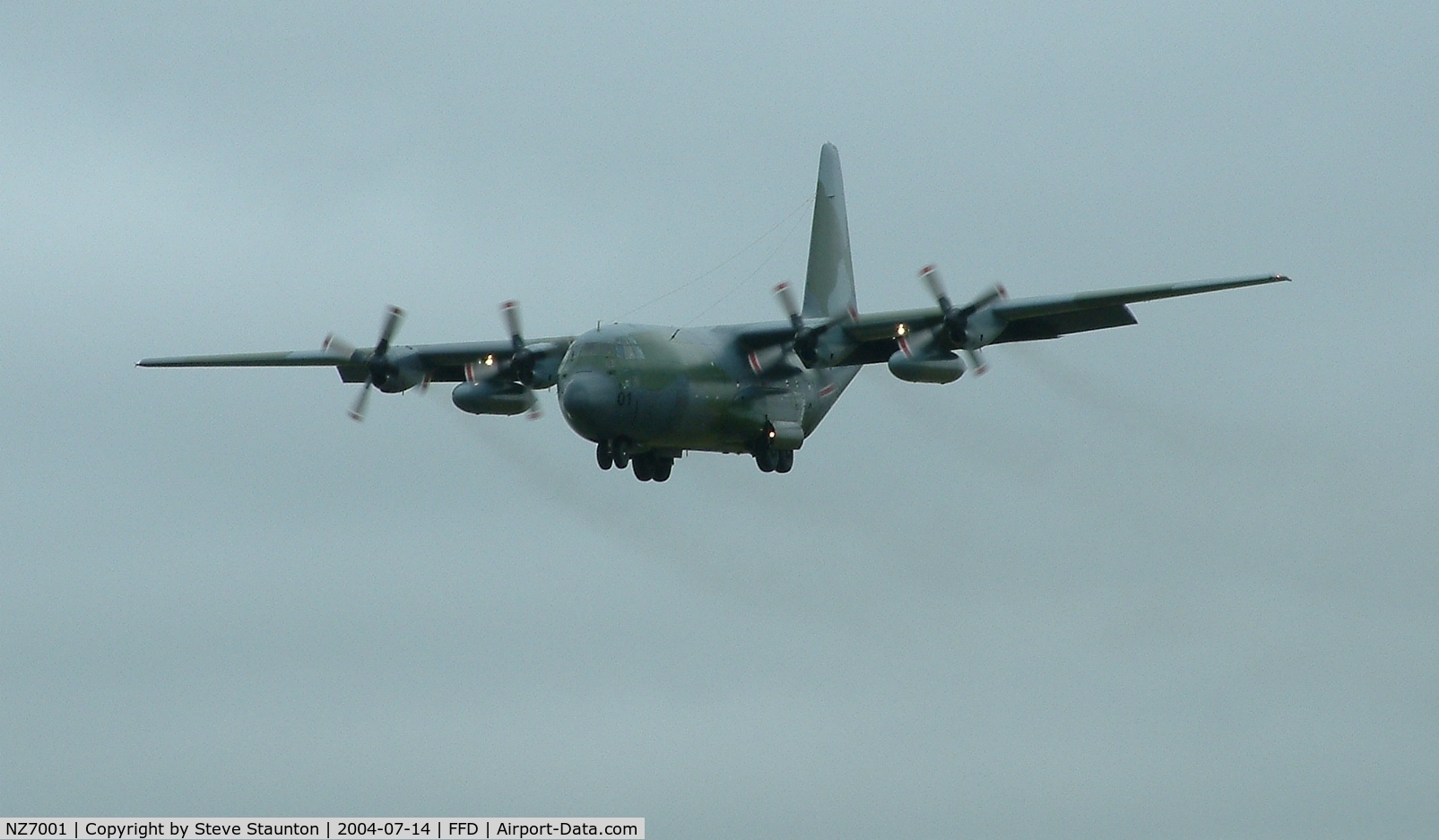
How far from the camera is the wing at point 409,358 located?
4084cm

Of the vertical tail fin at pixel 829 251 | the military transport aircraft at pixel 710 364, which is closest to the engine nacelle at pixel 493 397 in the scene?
the military transport aircraft at pixel 710 364

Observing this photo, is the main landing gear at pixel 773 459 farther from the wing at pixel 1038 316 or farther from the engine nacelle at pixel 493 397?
the engine nacelle at pixel 493 397

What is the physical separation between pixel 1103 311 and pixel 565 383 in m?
9.62

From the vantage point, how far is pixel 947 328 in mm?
37219

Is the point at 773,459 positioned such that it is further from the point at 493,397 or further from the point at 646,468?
the point at 493,397

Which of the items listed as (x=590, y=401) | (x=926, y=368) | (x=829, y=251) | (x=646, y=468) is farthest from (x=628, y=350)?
(x=829, y=251)

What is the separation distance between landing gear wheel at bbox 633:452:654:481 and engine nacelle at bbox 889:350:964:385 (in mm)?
5561

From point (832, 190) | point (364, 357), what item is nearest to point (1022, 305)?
point (832, 190)

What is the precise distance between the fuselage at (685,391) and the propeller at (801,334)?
2.55ft

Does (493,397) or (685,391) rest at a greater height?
(493,397)

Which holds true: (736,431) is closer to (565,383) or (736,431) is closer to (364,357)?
(565,383)

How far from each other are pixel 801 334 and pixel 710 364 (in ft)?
6.03

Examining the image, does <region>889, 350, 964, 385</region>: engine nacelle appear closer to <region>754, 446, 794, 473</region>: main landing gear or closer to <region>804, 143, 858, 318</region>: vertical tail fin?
<region>754, 446, 794, 473</region>: main landing gear

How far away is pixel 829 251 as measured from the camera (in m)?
44.8
